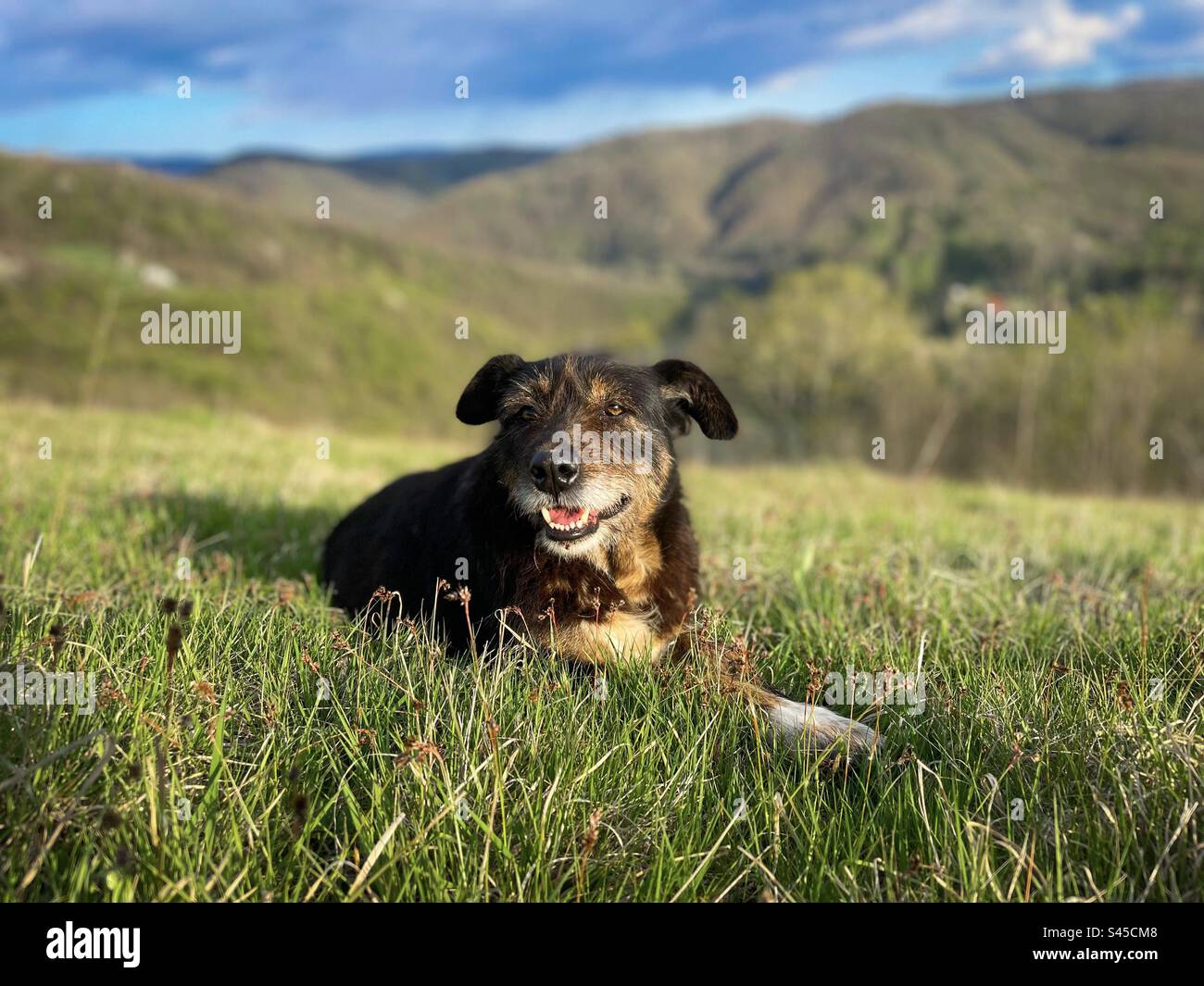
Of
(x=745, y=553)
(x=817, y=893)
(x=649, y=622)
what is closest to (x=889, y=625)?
(x=649, y=622)

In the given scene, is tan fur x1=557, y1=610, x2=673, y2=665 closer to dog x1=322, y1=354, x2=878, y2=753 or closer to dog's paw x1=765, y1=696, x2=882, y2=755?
dog x1=322, y1=354, x2=878, y2=753

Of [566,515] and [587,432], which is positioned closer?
[566,515]

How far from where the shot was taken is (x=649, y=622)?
14.9 ft

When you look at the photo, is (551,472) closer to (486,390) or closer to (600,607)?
(600,607)

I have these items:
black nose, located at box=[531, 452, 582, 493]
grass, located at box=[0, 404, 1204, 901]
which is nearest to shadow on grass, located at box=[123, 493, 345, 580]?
grass, located at box=[0, 404, 1204, 901]

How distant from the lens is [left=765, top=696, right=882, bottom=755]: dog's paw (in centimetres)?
337

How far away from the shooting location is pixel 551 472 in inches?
166

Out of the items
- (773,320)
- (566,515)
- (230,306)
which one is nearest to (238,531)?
(566,515)

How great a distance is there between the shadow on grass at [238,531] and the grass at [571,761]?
0.40 meters

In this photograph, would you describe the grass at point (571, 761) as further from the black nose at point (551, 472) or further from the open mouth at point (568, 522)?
the black nose at point (551, 472)

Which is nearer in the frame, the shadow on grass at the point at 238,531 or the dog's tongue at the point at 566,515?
the dog's tongue at the point at 566,515

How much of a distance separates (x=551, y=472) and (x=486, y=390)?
110cm

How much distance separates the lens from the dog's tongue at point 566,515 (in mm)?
4371

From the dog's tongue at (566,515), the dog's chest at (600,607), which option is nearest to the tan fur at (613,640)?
the dog's chest at (600,607)
